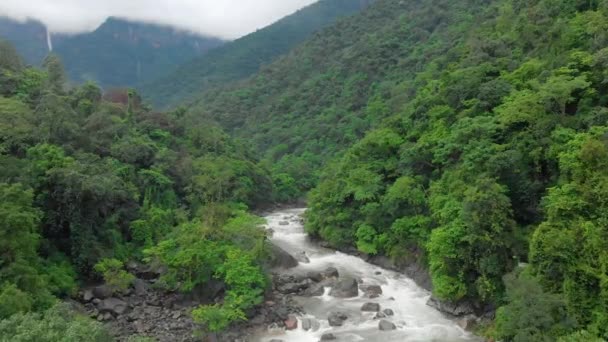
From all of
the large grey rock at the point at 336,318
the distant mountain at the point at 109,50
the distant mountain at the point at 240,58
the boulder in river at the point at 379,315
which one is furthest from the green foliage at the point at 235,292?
the distant mountain at the point at 109,50

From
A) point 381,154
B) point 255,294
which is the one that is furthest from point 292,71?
point 255,294

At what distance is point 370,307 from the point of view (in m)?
24.2

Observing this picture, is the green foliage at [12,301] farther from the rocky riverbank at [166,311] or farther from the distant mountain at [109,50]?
the distant mountain at [109,50]

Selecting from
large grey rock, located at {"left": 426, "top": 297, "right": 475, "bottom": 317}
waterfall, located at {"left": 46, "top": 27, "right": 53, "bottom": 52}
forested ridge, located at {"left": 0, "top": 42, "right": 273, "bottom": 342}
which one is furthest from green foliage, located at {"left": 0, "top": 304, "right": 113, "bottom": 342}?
waterfall, located at {"left": 46, "top": 27, "right": 53, "bottom": 52}

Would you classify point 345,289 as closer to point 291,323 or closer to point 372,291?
point 372,291

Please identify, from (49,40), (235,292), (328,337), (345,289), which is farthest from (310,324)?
(49,40)

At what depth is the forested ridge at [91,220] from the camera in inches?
764

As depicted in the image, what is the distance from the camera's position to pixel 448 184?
90.6 feet

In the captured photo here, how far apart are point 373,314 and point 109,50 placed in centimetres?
17036

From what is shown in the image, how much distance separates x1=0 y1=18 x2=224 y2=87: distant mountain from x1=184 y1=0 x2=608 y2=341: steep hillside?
5217 inches

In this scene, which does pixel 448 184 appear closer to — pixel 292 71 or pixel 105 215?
pixel 105 215

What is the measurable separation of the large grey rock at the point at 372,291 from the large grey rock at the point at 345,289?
0.46 m

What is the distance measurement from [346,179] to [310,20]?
5390 inches

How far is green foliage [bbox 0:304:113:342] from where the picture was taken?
13.3 m
